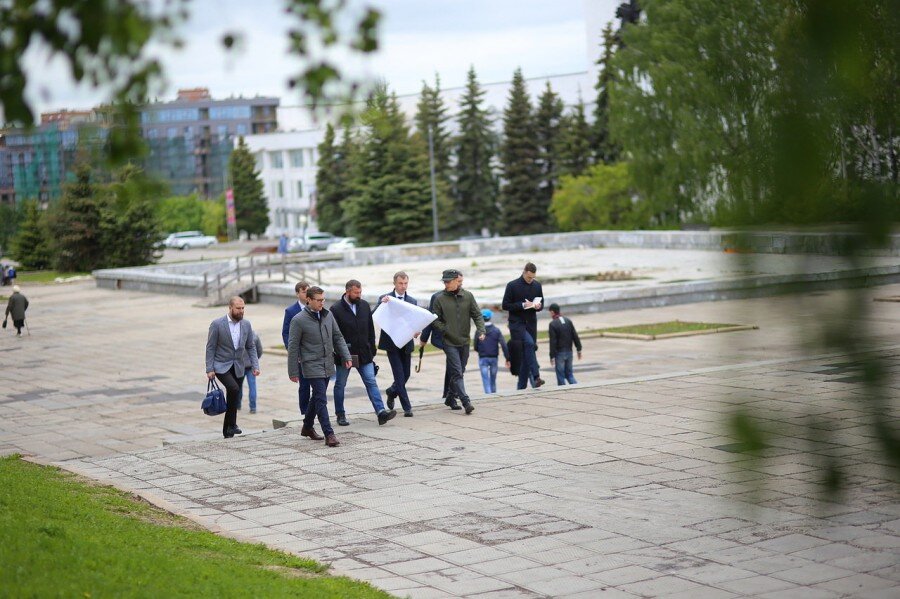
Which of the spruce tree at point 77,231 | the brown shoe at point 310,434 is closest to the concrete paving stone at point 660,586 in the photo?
the brown shoe at point 310,434

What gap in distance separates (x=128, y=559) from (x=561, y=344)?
10.1m

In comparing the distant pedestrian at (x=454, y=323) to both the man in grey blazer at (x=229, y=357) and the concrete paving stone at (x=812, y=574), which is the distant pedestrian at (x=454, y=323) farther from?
the concrete paving stone at (x=812, y=574)

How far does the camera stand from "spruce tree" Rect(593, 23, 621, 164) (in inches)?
2734

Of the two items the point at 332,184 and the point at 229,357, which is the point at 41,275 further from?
the point at 229,357

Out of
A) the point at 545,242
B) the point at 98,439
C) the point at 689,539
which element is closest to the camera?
the point at 689,539

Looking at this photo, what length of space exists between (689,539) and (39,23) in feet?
Answer: 19.8

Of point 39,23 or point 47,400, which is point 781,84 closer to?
point 39,23

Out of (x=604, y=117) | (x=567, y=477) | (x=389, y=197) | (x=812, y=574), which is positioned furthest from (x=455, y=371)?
(x=604, y=117)

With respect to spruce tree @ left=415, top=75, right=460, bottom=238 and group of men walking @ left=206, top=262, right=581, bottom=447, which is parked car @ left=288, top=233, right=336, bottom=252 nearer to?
spruce tree @ left=415, top=75, right=460, bottom=238

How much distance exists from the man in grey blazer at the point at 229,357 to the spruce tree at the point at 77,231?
46883 mm

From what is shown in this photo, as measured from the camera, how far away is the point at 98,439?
15070mm

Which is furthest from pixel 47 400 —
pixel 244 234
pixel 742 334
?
pixel 244 234

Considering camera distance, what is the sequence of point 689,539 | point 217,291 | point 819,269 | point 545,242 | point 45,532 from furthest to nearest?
point 545,242, point 217,291, point 689,539, point 45,532, point 819,269

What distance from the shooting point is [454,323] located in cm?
1461
